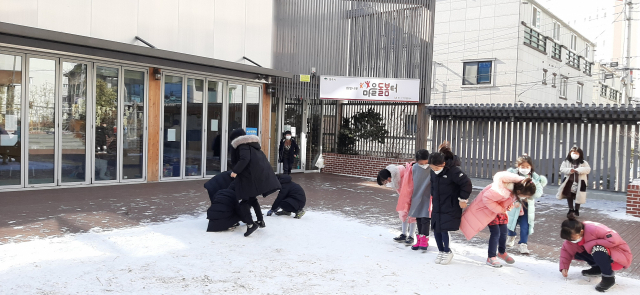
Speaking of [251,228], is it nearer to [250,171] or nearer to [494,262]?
[250,171]

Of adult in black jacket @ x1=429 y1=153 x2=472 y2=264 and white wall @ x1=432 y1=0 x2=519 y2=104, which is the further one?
white wall @ x1=432 y1=0 x2=519 y2=104

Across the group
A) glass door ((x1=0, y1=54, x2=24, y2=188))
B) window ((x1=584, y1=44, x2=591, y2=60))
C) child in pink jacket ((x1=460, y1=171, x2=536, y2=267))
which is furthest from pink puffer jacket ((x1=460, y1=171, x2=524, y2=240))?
window ((x1=584, y1=44, x2=591, y2=60))

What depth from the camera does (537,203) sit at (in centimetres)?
1138

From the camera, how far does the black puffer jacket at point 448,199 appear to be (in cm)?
552

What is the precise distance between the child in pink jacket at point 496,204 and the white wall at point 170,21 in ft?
29.4

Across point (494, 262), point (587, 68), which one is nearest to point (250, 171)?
point (494, 262)

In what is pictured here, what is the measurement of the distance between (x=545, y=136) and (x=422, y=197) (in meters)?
8.42

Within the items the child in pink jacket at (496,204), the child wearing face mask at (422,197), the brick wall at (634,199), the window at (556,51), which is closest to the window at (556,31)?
the window at (556,51)

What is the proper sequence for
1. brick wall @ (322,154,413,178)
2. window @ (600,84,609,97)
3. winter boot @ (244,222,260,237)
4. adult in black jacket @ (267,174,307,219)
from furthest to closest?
window @ (600,84,609,97), brick wall @ (322,154,413,178), adult in black jacket @ (267,174,307,219), winter boot @ (244,222,260,237)

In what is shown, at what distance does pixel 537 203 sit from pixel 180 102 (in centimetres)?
942

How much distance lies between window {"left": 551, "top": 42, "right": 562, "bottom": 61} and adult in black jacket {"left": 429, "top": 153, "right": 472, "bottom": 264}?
82.8 ft

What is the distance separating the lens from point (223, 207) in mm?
6750

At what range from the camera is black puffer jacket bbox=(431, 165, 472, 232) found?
5520 millimetres

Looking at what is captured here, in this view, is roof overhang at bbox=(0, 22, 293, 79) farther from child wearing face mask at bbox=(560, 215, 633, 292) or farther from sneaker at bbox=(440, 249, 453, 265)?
child wearing face mask at bbox=(560, 215, 633, 292)
